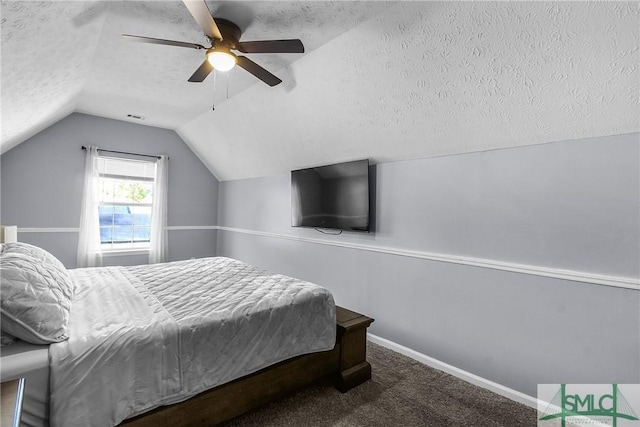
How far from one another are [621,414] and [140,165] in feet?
19.6

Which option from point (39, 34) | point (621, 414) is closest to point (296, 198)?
point (39, 34)

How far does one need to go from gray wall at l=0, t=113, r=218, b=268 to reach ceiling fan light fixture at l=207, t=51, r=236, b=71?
344cm

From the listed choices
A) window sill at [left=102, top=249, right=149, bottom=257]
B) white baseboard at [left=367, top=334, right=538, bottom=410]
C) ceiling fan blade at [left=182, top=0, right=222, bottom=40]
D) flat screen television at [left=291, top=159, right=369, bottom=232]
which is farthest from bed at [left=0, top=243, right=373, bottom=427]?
window sill at [left=102, top=249, right=149, bottom=257]

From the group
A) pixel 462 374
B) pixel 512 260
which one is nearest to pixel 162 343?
pixel 462 374

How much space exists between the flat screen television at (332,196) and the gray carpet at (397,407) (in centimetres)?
142

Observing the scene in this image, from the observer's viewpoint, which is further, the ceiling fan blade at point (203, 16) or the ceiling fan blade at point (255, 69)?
the ceiling fan blade at point (255, 69)

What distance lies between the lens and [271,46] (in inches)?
78.5

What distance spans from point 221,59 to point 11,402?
2057 millimetres

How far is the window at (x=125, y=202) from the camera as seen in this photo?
4680mm

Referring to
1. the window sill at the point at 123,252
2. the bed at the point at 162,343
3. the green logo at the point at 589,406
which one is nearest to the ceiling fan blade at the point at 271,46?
the bed at the point at 162,343

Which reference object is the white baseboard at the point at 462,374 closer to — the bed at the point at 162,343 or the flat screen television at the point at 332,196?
the bed at the point at 162,343

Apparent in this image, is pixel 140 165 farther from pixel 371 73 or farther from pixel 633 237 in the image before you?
pixel 633 237

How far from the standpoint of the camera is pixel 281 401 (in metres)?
2.05

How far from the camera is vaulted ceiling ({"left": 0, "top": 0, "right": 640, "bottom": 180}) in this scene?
5.34ft
